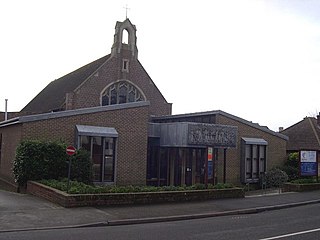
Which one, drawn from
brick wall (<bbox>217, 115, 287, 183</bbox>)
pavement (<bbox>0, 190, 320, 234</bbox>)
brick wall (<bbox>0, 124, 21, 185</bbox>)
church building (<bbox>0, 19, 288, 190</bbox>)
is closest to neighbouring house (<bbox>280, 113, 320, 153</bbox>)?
brick wall (<bbox>217, 115, 287, 183</bbox>)

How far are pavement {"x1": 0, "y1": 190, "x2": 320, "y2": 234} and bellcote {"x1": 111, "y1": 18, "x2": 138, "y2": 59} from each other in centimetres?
2671

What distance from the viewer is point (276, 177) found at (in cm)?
2850

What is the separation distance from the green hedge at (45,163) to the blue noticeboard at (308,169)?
11678 mm

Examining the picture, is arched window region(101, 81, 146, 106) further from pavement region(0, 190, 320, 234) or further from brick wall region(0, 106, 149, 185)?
pavement region(0, 190, 320, 234)

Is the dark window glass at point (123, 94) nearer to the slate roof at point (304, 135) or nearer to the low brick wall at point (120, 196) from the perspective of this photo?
the slate roof at point (304, 135)

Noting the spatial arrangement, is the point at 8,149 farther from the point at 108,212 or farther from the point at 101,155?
the point at 108,212

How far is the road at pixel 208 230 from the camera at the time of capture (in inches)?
405

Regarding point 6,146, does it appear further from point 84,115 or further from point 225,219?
point 225,219

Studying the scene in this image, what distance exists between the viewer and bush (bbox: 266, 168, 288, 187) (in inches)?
1113

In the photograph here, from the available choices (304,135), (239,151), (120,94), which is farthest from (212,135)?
(120,94)

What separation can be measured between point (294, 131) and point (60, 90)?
2319cm

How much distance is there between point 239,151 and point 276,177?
288 cm

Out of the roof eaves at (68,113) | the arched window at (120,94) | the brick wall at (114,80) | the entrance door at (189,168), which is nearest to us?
the roof eaves at (68,113)

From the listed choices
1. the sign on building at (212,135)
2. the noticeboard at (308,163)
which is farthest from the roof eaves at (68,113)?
the noticeboard at (308,163)
